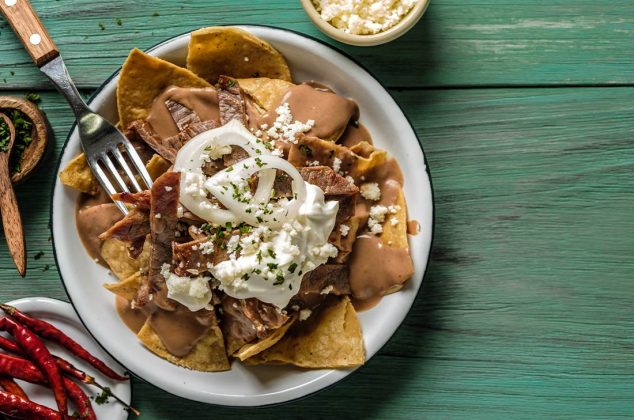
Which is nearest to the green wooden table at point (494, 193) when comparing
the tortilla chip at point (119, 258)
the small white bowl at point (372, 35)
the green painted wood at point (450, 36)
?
the green painted wood at point (450, 36)

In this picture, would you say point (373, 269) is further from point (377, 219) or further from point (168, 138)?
point (168, 138)

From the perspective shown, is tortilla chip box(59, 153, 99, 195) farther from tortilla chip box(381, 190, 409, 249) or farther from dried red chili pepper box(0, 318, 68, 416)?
tortilla chip box(381, 190, 409, 249)

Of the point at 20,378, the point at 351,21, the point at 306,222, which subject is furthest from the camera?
the point at 20,378

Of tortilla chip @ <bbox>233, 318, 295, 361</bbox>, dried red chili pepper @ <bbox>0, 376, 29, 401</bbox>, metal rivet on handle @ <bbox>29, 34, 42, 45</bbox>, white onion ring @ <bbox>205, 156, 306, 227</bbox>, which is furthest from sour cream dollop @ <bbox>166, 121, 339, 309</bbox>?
dried red chili pepper @ <bbox>0, 376, 29, 401</bbox>

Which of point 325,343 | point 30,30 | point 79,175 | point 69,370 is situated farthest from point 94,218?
point 325,343

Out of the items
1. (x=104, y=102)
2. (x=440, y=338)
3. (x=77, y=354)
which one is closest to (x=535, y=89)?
(x=440, y=338)

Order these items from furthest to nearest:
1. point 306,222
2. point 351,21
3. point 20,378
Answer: point 20,378, point 351,21, point 306,222

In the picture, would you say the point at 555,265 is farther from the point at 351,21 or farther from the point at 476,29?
the point at 351,21
